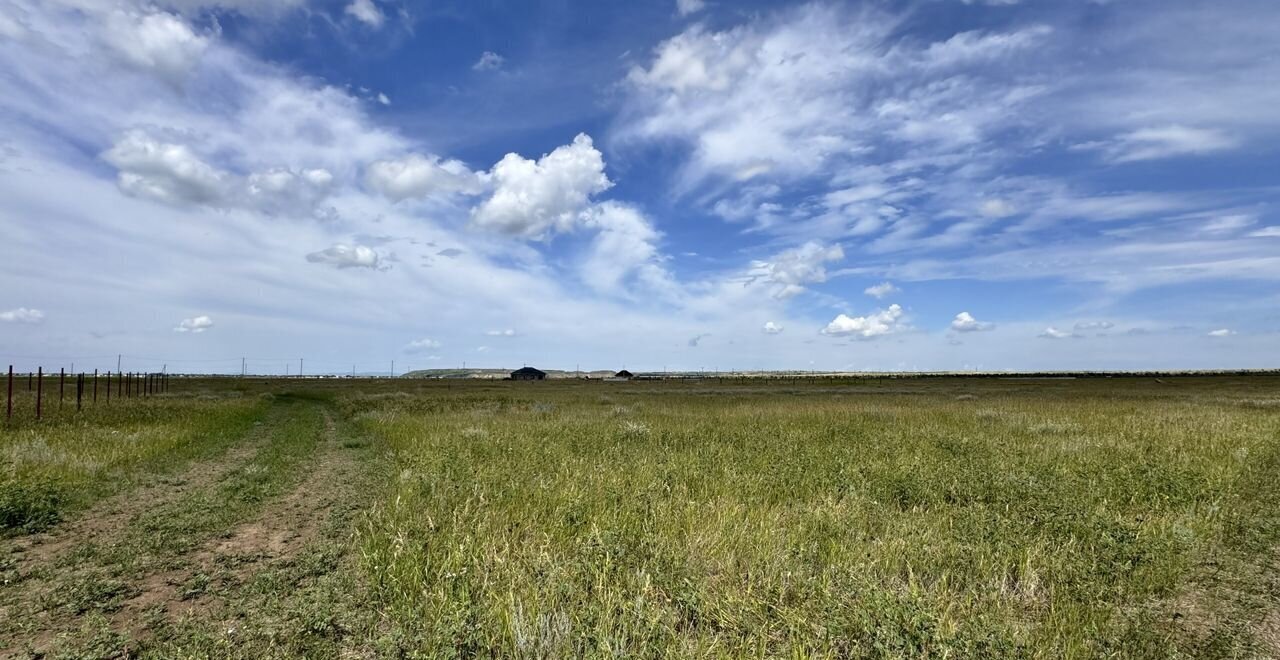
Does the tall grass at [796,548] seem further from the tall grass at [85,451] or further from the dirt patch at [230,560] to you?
the tall grass at [85,451]

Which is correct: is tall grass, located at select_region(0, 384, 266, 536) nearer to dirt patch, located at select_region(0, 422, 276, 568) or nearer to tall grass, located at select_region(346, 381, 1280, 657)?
Result: dirt patch, located at select_region(0, 422, 276, 568)

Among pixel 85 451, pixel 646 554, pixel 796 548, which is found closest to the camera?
pixel 646 554

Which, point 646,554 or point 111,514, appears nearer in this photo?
point 646,554

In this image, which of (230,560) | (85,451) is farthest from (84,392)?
(230,560)

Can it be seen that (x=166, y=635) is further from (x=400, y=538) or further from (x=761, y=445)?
(x=761, y=445)

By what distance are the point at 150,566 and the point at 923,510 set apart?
11.0 m

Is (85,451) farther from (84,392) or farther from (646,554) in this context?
(84,392)

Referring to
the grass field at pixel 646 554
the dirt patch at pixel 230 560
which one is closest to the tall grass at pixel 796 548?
the grass field at pixel 646 554

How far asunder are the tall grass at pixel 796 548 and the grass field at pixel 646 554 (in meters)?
0.04

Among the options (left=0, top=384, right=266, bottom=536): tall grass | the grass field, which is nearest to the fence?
(left=0, top=384, right=266, bottom=536): tall grass

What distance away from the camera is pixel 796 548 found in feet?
23.1

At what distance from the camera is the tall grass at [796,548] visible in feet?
16.4

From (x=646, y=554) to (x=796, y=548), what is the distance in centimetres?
193

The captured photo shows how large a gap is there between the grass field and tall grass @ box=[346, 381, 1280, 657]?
0.04m
